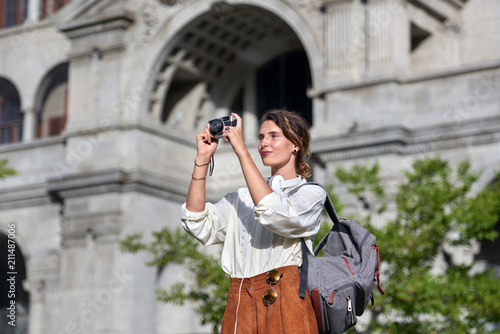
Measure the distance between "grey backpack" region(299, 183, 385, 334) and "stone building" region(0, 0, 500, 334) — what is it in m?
13.9

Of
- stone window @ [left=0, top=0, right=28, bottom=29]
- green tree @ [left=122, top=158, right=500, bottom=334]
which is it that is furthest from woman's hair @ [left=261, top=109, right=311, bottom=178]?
stone window @ [left=0, top=0, right=28, bottom=29]

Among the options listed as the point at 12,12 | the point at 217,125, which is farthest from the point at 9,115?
the point at 217,125

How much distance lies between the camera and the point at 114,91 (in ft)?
77.8

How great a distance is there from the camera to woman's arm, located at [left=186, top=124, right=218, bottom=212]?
5.15m

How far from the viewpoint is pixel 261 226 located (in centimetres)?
525

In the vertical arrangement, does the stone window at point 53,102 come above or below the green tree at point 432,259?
above

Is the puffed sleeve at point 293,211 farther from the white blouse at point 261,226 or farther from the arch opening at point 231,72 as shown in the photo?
the arch opening at point 231,72

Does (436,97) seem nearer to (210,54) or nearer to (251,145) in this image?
(251,145)

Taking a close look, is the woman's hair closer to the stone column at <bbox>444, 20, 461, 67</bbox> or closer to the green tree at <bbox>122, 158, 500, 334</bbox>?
the green tree at <bbox>122, 158, 500, 334</bbox>

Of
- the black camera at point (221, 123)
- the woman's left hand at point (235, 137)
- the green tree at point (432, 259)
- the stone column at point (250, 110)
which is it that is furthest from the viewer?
the stone column at point (250, 110)

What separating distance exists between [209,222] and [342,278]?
0.86 meters

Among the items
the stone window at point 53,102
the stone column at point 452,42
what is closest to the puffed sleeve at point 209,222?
the stone column at point 452,42

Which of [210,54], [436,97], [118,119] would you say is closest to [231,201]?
[436,97]

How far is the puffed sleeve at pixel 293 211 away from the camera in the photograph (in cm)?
479
